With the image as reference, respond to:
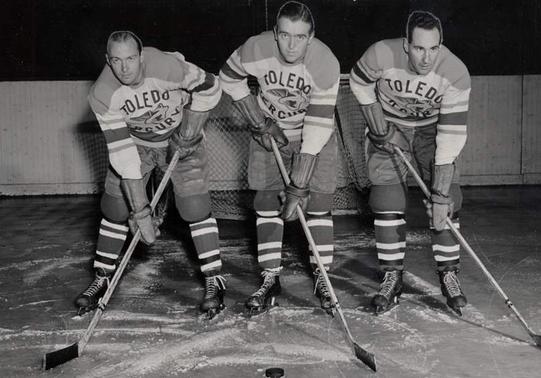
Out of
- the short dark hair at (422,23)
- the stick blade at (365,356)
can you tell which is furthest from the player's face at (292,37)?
the stick blade at (365,356)

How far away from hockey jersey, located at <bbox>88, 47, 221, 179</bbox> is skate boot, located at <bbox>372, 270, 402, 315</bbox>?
1231mm

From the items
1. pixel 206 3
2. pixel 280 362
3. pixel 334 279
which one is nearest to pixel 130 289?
pixel 334 279

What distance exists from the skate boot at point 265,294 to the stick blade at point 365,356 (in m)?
0.71

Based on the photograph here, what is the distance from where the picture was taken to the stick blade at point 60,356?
302 centimetres

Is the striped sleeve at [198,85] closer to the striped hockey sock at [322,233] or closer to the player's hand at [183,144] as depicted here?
the player's hand at [183,144]

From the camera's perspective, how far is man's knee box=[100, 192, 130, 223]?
3762 millimetres

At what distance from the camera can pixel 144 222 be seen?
11.4 ft

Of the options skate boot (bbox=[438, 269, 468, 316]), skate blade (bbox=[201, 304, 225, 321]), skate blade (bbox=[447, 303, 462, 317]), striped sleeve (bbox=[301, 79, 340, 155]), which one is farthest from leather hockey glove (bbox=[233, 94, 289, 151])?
skate blade (bbox=[447, 303, 462, 317])

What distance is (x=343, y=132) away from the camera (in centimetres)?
676

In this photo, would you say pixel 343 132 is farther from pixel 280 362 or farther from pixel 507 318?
pixel 280 362

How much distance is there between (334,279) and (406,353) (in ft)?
4.09

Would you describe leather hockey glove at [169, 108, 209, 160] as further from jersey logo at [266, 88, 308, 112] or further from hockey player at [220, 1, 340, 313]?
jersey logo at [266, 88, 308, 112]

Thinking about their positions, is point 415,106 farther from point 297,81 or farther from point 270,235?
point 270,235

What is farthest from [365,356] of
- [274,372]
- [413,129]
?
[413,129]
